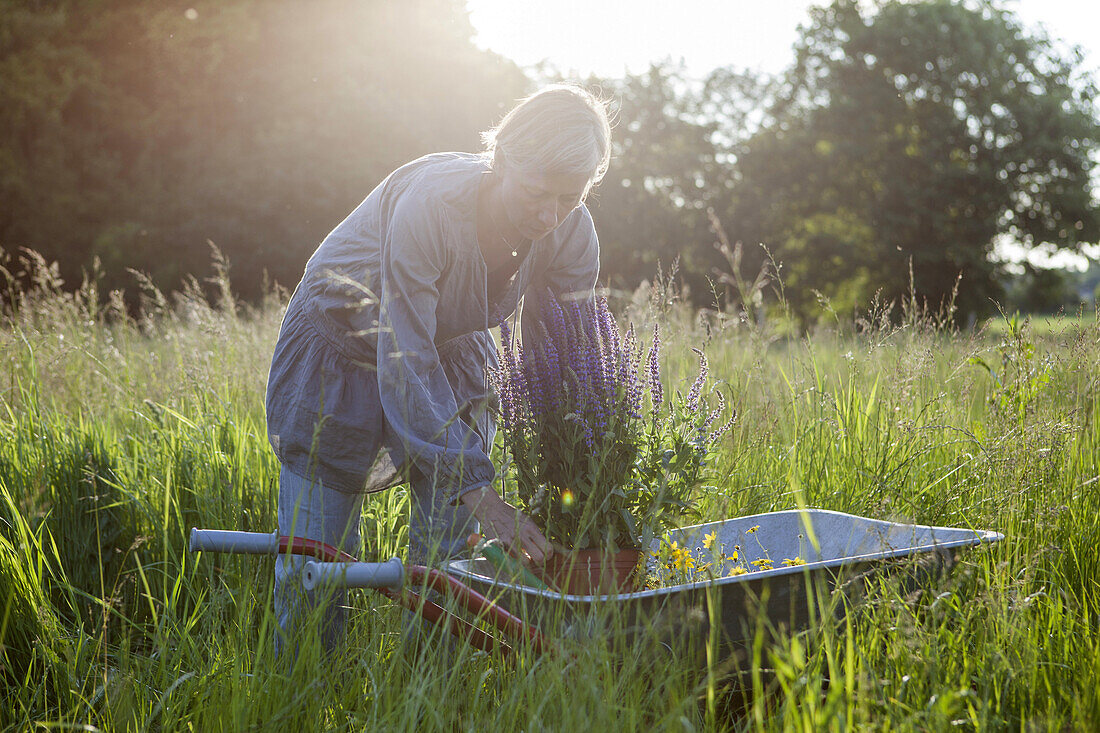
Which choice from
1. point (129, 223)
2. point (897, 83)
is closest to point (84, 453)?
point (129, 223)

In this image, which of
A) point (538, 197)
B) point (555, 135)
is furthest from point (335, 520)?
point (555, 135)

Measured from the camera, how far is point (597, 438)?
2002mm

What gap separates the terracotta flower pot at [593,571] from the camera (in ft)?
6.28

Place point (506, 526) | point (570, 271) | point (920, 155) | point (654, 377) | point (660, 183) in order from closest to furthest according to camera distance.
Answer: point (506, 526)
point (654, 377)
point (570, 271)
point (920, 155)
point (660, 183)

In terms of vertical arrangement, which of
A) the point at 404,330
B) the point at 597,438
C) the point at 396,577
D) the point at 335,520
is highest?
the point at 404,330

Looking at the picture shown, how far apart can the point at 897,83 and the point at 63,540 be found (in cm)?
2593

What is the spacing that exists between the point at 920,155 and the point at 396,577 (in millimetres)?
25371

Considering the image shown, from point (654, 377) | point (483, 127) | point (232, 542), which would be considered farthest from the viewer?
point (483, 127)

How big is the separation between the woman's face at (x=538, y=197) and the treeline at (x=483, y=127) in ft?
37.9

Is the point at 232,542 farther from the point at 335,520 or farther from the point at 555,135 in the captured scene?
the point at 555,135

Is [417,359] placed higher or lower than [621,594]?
higher

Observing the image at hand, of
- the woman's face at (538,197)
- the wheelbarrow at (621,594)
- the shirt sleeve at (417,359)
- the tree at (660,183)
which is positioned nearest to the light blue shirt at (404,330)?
the shirt sleeve at (417,359)

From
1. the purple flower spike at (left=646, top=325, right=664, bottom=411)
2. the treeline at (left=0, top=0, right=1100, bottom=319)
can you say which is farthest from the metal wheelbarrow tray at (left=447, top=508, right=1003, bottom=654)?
the treeline at (left=0, top=0, right=1100, bottom=319)

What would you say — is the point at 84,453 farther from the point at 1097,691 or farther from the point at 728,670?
the point at 1097,691
